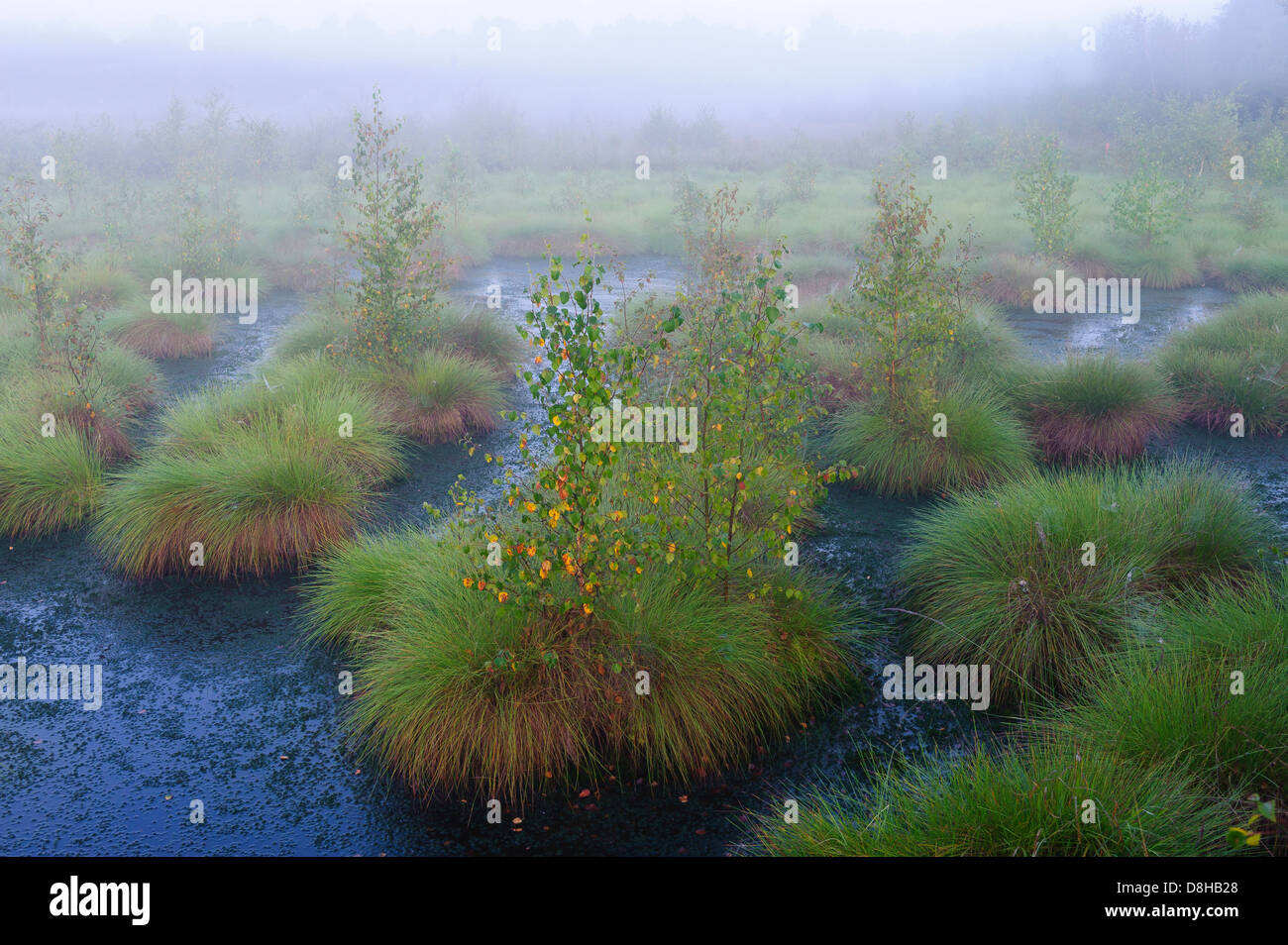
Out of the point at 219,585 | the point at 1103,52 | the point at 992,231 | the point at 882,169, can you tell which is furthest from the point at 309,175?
the point at 1103,52

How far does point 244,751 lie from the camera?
18.0ft

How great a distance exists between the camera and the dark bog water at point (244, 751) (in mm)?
4738

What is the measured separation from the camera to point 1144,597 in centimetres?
597

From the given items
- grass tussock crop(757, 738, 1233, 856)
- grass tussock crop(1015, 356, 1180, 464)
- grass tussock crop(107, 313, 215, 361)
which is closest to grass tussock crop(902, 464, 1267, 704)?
grass tussock crop(757, 738, 1233, 856)

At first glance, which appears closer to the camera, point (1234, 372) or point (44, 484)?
point (44, 484)

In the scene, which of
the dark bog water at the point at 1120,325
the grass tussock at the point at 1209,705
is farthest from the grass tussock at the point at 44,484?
the dark bog water at the point at 1120,325

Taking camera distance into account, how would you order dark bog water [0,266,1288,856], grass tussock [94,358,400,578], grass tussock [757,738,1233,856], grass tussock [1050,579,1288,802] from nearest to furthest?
grass tussock [757,738,1233,856] < grass tussock [1050,579,1288,802] < dark bog water [0,266,1288,856] < grass tussock [94,358,400,578]

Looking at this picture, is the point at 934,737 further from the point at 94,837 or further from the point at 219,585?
the point at 219,585

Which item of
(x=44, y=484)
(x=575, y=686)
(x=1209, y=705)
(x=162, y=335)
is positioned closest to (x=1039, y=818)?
(x=1209, y=705)

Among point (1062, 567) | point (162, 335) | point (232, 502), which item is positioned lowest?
point (1062, 567)

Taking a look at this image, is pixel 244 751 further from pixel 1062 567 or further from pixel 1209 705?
pixel 1062 567

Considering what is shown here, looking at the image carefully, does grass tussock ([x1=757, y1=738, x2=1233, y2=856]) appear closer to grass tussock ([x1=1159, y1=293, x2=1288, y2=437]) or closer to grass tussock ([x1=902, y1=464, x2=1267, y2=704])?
grass tussock ([x1=902, y1=464, x2=1267, y2=704])

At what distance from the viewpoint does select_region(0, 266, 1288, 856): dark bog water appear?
474cm
